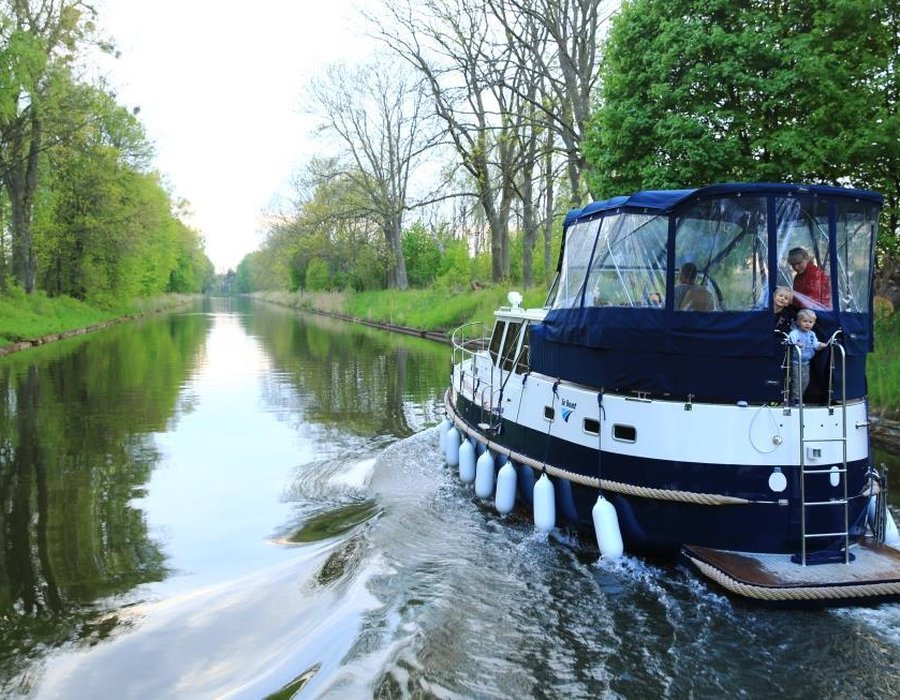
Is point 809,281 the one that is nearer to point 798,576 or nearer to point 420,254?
point 798,576

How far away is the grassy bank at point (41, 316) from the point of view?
30.7m

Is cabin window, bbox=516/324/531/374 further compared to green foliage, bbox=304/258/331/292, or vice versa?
green foliage, bbox=304/258/331/292

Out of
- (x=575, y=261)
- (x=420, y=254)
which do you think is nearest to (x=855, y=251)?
(x=575, y=261)

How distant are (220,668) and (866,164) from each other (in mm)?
14969

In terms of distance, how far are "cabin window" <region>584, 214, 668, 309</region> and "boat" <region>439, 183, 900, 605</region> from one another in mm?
16

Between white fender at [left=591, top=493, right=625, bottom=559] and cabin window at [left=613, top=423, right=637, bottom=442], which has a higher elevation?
cabin window at [left=613, top=423, right=637, bottom=442]

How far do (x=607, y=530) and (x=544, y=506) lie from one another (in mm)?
1018

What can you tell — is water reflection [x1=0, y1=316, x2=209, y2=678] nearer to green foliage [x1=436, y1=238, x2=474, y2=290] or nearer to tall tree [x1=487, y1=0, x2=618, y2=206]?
tall tree [x1=487, y1=0, x2=618, y2=206]

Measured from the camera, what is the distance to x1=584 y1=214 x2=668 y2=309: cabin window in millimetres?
7387

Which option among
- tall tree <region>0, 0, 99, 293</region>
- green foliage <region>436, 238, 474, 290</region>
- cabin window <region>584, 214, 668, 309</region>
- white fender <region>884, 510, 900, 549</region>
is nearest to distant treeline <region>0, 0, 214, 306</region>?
tall tree <region>0, 0, 99, 293</region>

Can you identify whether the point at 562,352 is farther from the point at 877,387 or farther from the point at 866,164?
the point at 866,164

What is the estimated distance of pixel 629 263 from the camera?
766 centimetres

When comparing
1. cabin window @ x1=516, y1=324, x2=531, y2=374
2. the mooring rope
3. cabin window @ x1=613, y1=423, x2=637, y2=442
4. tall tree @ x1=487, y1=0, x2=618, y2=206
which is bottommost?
the mooring rope

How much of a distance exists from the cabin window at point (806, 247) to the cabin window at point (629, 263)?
3.46 ft
